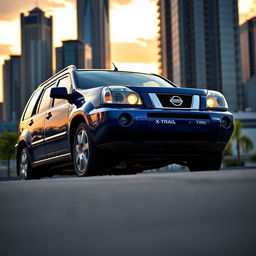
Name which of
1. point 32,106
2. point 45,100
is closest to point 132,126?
point 45,100

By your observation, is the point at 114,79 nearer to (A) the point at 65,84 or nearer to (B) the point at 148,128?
(A) the point at 65,84

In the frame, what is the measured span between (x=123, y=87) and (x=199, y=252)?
5.17m

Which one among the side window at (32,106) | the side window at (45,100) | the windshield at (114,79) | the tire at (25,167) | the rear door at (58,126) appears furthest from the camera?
the side window at (32,106)

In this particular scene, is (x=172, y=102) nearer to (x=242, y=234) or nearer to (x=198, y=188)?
(x=198, y=188)

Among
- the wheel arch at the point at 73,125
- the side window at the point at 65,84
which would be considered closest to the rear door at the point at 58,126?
the side window at the point at 65,84

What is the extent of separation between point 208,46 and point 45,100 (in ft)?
502

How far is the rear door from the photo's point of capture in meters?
7.18

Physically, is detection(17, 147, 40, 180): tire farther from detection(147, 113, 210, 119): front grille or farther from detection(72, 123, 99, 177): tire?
detection(147, 113, 210, 119): front grille

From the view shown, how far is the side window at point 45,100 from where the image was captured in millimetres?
8398

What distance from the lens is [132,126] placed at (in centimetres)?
609

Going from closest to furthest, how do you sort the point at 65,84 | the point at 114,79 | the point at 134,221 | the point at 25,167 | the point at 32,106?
the point at 134,221 → the point at 114,79 → the point at 65,84 → the point at 25,167 → the point at 32,106

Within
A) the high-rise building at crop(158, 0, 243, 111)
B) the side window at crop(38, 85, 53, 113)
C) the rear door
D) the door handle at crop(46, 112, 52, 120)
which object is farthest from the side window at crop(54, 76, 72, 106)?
the high-rise building at crop(158, 0, 243, 111)

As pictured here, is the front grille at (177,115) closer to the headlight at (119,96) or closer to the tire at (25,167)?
the headlight at (119,96)

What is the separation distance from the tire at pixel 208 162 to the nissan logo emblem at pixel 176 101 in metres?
0.75
